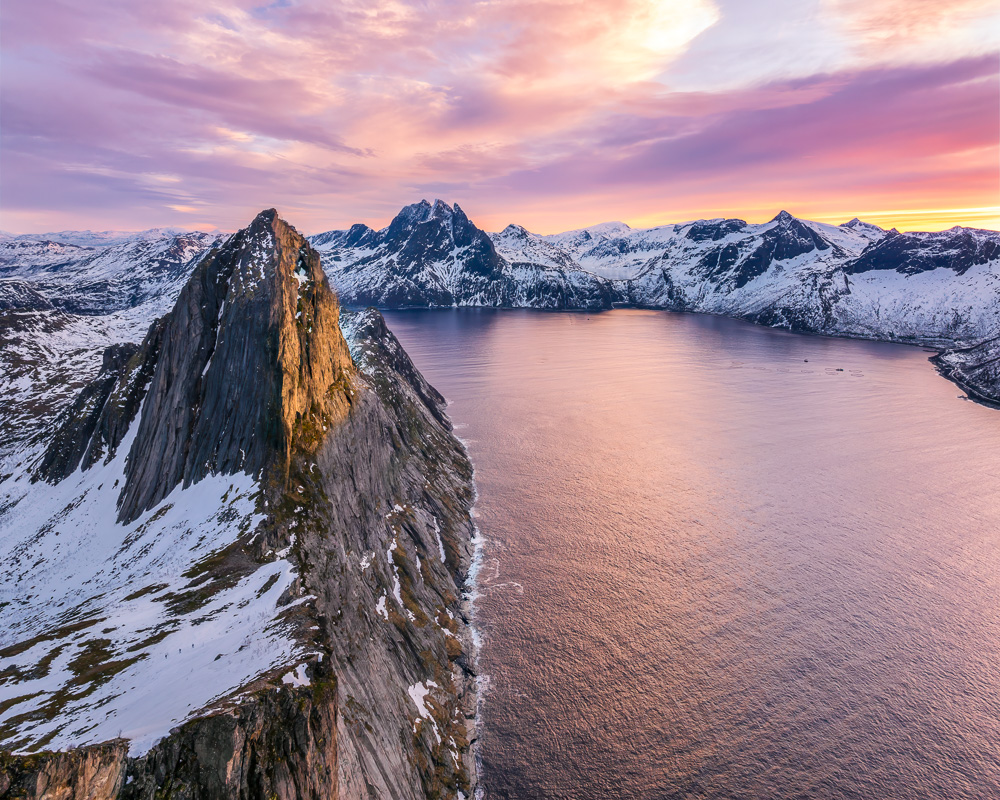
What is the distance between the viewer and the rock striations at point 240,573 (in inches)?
806

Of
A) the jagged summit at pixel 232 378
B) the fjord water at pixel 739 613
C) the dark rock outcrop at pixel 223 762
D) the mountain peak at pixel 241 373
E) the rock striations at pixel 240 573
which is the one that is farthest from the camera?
the jagged summit at pixel 232 378

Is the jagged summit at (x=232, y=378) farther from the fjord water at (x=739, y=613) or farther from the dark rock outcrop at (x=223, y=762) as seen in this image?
the fjord water at (x=739, y=613)

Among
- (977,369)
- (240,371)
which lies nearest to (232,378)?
(240,371)

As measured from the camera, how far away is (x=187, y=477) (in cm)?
4541

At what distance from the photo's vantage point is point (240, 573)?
1297 inches

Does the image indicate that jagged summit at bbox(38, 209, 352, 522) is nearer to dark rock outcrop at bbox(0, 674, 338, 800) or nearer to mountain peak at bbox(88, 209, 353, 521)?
mountain peak at bbox(88, 209, 353, 521)

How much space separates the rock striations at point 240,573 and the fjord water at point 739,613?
8.21 metres

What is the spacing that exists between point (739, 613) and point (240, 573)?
4999cm

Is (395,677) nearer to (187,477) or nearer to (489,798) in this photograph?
(489,798)

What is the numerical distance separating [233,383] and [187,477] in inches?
402

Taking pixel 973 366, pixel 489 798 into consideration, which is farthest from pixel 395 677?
pixel 973 366

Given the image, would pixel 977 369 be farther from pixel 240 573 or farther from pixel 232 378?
pixel 240 573

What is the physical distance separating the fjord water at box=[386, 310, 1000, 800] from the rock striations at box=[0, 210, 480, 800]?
821 cm

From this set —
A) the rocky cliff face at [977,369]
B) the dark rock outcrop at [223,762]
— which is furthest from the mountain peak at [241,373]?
the rocky cliff face at [977,369]
